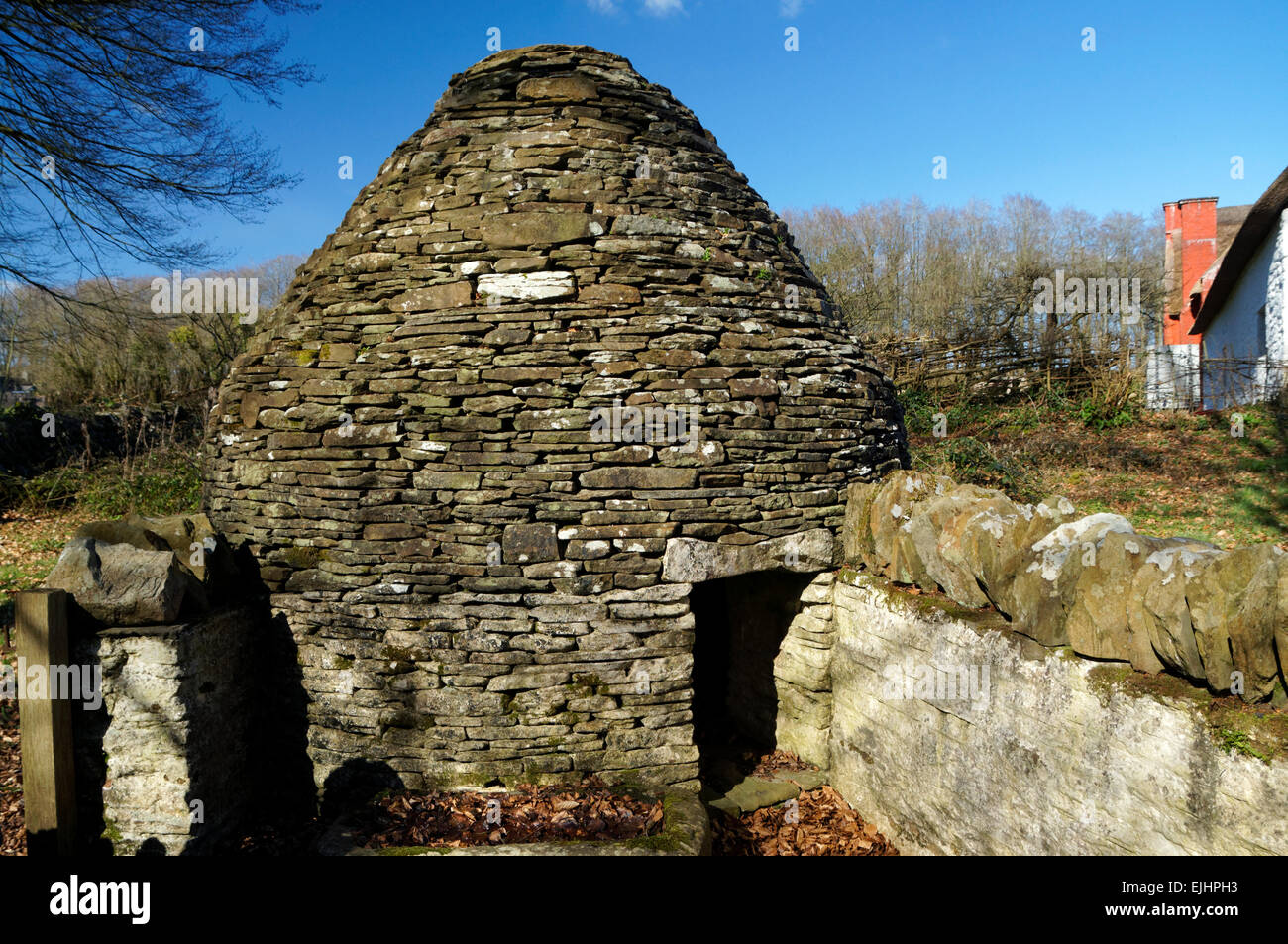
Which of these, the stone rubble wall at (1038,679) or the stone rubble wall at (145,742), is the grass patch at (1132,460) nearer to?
the stone rubble wall at (1038,679)

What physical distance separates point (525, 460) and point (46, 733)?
9.45 ft

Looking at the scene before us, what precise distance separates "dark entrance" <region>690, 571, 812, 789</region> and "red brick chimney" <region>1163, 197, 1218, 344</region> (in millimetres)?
16240

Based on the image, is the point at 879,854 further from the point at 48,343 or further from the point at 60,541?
the point at 48,343

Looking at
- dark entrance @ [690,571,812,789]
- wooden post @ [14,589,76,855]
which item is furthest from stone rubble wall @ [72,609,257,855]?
dark entrance @ [690,571,812,789]

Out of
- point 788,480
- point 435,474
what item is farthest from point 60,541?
point 788,480

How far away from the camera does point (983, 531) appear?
147 inches

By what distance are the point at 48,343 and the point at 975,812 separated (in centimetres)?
1679

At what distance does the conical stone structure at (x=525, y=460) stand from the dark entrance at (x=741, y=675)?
886mm

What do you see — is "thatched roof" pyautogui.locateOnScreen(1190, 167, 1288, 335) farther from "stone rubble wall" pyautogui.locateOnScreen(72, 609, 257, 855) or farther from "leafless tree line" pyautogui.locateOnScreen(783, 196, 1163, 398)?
"stone rubble wall" pyautogui.locateOnScreen(72, 609, 257, 855)

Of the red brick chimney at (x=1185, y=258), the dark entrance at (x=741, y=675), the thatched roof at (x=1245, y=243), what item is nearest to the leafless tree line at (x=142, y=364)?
the dark entrance at (x=741, y=675)

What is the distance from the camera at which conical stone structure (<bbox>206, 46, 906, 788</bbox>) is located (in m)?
4.25

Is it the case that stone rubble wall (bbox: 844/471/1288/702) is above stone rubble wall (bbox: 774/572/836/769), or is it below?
above

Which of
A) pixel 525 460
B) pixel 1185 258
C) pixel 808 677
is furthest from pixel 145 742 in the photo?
pixel 1185 258

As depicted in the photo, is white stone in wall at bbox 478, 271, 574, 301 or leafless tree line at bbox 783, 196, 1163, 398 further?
leafless tree line at bbox 783, 196, 1163, 398
